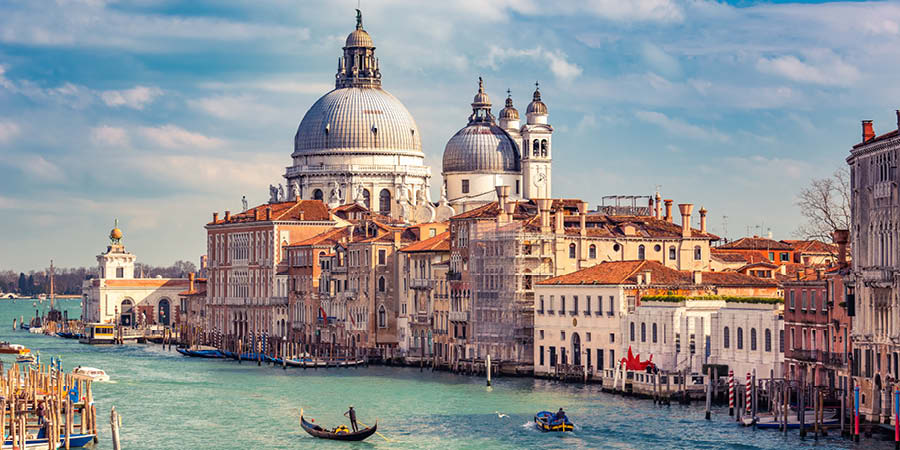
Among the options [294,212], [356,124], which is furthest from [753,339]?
[356,124]

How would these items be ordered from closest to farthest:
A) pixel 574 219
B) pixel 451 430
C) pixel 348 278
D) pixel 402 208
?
pixel 451 430 < pixel 574 219 < pixel 348 278 < pixel 402 208

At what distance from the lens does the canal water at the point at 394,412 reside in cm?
3816

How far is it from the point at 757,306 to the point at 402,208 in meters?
43.9

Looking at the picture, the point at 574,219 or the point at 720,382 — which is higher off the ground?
the point at 574,219

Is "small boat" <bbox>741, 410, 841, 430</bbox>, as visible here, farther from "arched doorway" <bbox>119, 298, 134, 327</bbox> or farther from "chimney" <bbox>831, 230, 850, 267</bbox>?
"arched doorway" <bbox>119, 298, 134, 327</bbox>

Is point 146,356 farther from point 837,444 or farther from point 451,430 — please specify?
point 837,444

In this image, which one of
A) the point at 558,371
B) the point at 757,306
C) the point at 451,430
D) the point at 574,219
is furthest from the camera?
the point at 574,219

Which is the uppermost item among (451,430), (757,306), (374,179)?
(374,179)

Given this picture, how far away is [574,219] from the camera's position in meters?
59.8

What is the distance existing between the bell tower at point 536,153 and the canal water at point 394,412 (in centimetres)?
2440

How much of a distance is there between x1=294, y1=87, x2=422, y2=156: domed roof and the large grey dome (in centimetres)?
422

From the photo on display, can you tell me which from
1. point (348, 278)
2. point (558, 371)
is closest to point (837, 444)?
point (558, 371)

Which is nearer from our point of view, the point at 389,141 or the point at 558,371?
the point at 558,371

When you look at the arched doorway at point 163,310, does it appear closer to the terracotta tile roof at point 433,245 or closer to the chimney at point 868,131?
the terracotta tile roof at point 433,245
